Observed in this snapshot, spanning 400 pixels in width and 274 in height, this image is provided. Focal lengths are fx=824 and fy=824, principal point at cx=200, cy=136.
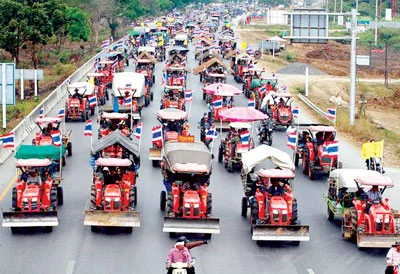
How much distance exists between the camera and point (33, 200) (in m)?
21.8

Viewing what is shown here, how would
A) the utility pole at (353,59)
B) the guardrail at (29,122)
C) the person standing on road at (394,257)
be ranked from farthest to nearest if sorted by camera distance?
1. the utility pole at (353,59)
2. the guardrail at (29,122)
3. the person standing on road at (394,257)

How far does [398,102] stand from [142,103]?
21268 mm

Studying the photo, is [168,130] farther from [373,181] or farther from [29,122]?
[373,181]

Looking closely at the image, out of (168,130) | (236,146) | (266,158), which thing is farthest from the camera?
(168,130)

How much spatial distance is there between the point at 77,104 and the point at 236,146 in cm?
1348

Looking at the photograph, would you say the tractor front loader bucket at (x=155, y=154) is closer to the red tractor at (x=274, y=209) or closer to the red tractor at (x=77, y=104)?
the red tractor at (x=274, y=209)

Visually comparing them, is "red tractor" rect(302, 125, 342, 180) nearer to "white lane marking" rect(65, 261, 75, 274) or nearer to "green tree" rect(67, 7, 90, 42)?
"white lane marking" rect(65, 261, 75, 274)

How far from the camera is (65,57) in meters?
77.5

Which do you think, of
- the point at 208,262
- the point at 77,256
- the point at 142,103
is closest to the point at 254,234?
the point at 208,262

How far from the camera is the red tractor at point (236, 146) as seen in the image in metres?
30.2

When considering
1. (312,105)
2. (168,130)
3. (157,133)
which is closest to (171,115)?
(168,130)

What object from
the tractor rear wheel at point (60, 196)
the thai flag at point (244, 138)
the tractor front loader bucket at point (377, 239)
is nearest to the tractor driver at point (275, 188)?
the tractor front loader bucket at point (377, 239)

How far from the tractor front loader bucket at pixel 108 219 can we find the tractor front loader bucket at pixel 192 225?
902 millimetres

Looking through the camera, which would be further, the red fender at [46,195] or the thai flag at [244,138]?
the thai flag at [244,138]
